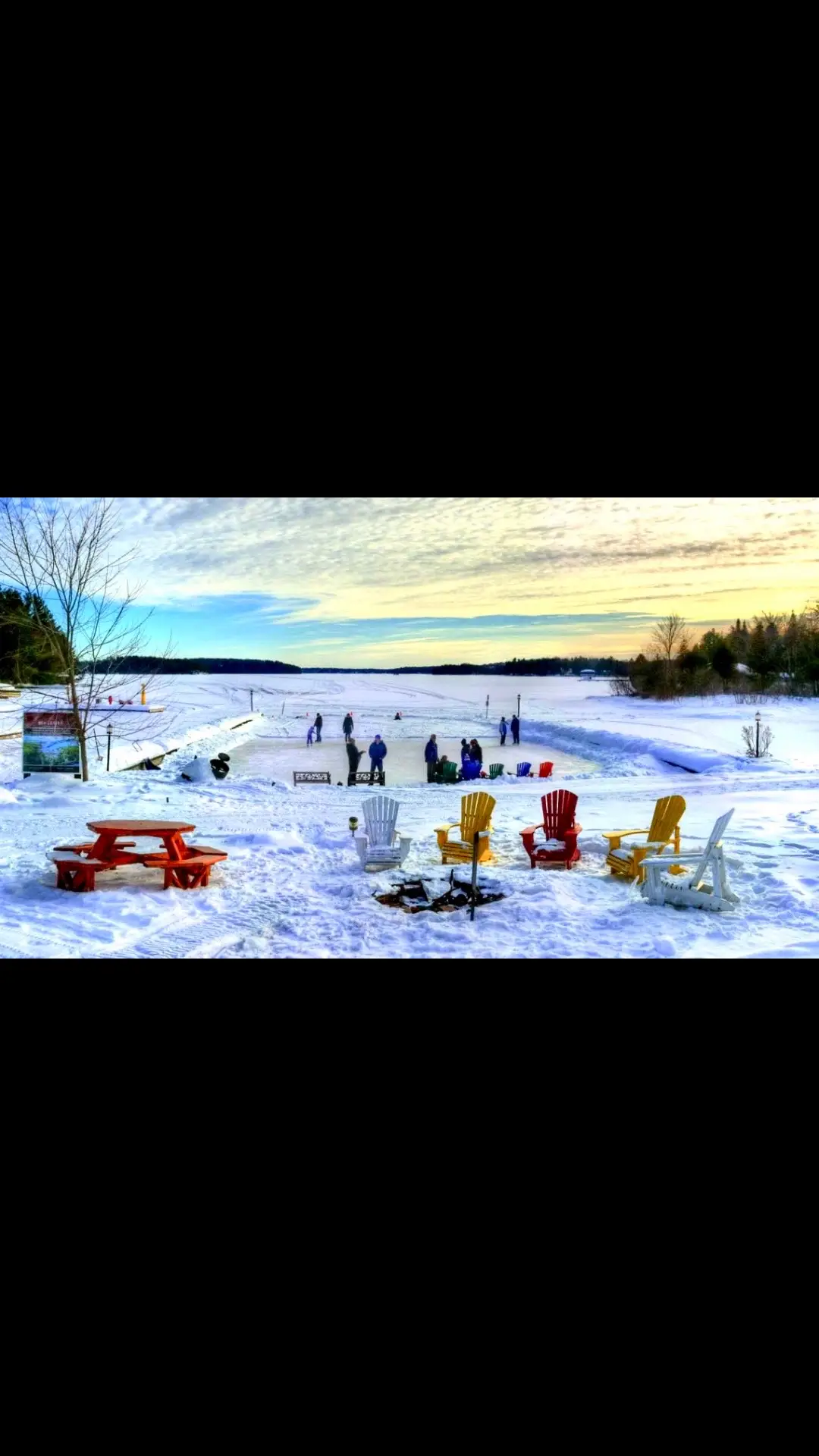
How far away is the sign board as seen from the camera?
23.5 feet

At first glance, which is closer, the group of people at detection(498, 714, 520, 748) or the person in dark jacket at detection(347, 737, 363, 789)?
the person in dark jacket at detection(347, 737, 363, 789)

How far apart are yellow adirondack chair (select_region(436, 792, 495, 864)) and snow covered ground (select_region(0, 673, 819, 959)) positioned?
120 millimetres

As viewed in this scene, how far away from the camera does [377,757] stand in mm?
8555

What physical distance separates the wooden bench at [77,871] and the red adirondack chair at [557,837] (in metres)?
2.53

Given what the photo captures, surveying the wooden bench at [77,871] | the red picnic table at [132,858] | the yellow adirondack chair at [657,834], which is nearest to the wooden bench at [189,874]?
the red picnic table at [132,858]

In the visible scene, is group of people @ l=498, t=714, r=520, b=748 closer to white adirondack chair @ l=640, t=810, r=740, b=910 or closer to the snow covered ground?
the snow covered ground

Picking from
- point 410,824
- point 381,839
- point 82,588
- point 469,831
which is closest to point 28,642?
point 82,588

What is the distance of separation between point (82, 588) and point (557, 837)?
6.14 metres

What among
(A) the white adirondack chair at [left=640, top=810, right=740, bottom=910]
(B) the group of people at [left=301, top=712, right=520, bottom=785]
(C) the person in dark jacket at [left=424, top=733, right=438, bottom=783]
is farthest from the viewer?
(C) the person in dark jacket at [left=424, top=733, right=438, bottom=783]

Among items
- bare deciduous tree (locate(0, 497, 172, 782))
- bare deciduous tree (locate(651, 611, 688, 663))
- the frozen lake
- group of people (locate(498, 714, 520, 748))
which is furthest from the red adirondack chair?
group of people (locate(498, 714, 520, 748))
